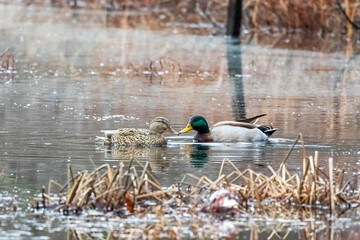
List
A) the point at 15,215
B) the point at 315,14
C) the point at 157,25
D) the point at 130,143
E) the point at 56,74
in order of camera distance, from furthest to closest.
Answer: the point at 157,25, the point at 315,14, the point at 56,74, the point at 130,143, the point at 15,215

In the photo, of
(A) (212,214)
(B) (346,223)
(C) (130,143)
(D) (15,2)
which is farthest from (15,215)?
(D) (15,2)

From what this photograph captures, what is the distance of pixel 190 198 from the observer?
7660mm

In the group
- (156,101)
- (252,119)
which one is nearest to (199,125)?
(252,119)

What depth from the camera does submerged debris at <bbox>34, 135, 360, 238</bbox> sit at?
7.21 m

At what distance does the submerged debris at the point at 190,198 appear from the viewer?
7215 mm

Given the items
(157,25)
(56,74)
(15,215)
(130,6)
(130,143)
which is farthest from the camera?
(130,6)

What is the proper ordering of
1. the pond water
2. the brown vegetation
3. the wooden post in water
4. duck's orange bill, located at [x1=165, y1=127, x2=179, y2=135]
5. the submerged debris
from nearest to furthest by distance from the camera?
the submerged debris → the pond water → duck's orange bill, located at [x1=165, y1=127, x2=179, y2=135] → the wooden post in water → the brown vegetation

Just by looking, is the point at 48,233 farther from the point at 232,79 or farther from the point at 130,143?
the point at 232,79

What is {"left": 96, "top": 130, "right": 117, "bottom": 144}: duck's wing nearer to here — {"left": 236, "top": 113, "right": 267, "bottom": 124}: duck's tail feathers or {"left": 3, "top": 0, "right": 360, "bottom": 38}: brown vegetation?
{"left": 236, "top": 113, "right": 267, "bottom": 124}: duck's tail feathers

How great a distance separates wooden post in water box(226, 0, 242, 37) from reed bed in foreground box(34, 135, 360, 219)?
19.6 metres

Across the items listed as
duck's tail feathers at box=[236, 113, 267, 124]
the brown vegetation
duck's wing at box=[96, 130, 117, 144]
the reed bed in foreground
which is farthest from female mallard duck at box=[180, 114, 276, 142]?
the brown vegetation

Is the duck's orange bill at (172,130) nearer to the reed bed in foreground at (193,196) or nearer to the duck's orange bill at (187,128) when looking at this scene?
the duck's orange bill at (187,128)

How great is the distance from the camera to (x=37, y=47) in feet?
79.2

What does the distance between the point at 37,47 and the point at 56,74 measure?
19.4ft
